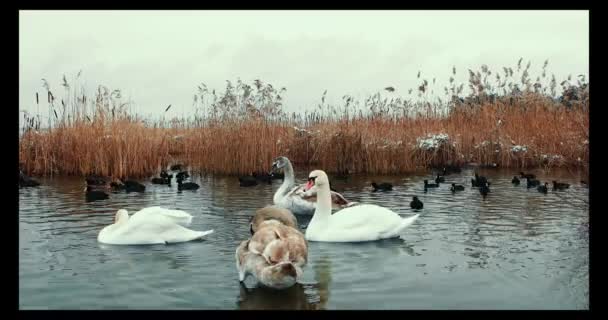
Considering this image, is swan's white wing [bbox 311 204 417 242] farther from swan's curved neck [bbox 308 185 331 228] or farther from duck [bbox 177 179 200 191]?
duck [bbox 177 179 200 191]

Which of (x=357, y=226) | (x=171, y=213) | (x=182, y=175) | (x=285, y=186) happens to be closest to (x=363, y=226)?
(x=357, y=226)

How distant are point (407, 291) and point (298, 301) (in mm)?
973

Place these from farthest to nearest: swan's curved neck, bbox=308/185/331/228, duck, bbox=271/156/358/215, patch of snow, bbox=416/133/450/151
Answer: patch of snow, bbox=416/133/450/151, duck, bbox=271/156/358/215, swan's curved neck, bbox=308/185/331/228

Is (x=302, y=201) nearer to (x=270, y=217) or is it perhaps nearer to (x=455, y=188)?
(x=270, y=217)

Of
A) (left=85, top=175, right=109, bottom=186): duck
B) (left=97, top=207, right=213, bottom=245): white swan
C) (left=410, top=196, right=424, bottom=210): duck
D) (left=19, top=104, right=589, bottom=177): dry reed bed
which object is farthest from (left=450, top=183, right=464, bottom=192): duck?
(left=85, top=175, right=109, bottom=186): duck

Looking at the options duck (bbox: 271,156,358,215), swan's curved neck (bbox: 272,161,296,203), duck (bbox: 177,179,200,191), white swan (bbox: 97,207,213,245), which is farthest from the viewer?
duck (bbox: 177,179,200,191)

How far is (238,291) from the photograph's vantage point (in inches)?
234

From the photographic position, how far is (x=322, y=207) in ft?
28.6

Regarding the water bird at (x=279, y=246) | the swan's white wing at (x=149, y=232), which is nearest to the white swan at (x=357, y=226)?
the swan's white wing at (x=149, y=232)

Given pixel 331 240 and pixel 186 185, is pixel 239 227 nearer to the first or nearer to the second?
pixel 331 240

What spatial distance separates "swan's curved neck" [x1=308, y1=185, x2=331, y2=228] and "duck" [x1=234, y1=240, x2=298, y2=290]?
2565mm

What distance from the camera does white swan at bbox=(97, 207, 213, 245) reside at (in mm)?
8039

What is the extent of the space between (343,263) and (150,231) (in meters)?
2.47
